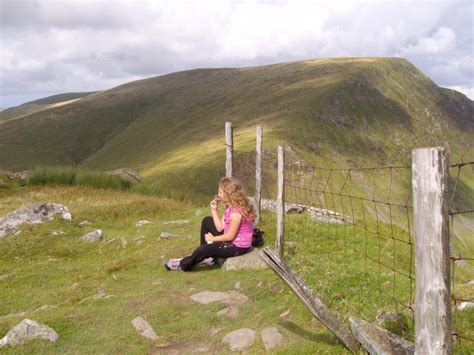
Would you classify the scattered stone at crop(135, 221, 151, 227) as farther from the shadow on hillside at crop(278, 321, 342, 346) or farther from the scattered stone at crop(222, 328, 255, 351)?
the shadow on hillside at crop(278, 321, 342, 346)

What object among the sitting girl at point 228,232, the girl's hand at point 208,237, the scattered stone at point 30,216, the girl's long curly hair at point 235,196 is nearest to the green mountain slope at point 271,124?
the scattered stone at point 30,216

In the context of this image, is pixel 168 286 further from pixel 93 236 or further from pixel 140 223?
pixel 140 223

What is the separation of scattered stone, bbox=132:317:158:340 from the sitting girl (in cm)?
291

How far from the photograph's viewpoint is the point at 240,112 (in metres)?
148

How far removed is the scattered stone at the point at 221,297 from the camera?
31.6ft

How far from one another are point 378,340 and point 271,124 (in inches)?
4540

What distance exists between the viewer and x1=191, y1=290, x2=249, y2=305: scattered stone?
9.63 m

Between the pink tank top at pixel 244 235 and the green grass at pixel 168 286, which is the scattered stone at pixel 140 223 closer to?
the green grass at pixel 168 286

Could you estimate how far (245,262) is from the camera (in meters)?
11.4

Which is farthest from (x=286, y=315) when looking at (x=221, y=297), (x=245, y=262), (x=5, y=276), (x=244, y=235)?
(x=5, y=276)

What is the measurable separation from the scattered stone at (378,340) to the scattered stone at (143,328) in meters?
3.77

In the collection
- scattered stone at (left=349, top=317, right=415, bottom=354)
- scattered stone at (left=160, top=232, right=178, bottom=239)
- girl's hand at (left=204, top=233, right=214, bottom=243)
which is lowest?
scattered stone at (left=160, top=232, right=178, bottom=239)

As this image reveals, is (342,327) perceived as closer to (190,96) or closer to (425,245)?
(425,245)

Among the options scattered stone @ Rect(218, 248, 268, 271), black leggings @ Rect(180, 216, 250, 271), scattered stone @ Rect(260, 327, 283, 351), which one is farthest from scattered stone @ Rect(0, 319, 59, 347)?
scattered stone @ Rect(218, 248, 268, 271)
